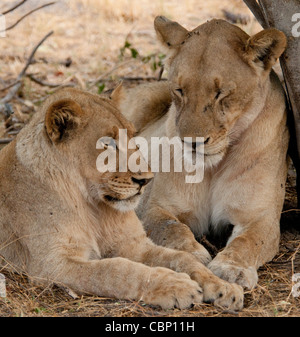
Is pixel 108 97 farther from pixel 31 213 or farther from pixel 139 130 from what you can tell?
pixel 139 130

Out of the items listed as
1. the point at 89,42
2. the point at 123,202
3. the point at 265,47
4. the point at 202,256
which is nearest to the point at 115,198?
the point at 123,202

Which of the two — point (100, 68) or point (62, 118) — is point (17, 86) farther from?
point (62, 118)

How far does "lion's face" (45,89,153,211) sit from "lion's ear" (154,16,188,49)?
0.92m

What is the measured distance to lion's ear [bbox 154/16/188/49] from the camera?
4004mm

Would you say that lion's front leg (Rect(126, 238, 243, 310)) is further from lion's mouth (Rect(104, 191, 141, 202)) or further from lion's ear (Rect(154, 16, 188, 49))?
lion's ear (Rect(154, 16, 188, 49))

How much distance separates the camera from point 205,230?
4.21m

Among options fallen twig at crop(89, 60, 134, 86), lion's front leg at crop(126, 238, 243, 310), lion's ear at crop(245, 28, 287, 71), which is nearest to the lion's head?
lion's ear at crop(245, 28, 287, 71)

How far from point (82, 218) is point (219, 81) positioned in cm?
103

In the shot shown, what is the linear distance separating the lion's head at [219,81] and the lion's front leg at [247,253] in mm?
467

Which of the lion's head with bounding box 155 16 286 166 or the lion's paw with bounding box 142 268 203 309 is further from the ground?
the lion's head with bounding box 155 16 286 166

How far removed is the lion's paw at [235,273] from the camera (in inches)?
133

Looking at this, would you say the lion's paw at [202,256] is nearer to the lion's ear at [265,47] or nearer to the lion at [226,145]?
the lion at [226,145]

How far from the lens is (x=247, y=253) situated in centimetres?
369

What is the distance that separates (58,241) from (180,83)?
1.11 m
